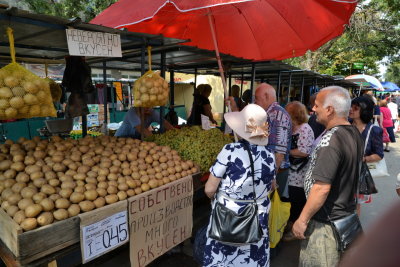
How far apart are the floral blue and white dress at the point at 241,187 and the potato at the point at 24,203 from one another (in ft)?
4.42

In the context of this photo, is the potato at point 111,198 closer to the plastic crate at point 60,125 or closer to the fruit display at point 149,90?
the fruit display at point 149,90

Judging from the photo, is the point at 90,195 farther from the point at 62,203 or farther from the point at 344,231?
the point at 344,231

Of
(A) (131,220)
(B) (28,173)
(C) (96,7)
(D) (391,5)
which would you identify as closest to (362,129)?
(A) (131,220)

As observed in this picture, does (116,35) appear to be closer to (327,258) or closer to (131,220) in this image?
(131,220)

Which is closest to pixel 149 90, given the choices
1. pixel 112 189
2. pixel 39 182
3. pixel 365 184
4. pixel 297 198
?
pixel 112 189

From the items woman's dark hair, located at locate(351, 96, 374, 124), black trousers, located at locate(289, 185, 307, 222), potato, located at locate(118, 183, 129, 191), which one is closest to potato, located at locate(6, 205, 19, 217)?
potato, located at locate(118, 183, 129, 191)

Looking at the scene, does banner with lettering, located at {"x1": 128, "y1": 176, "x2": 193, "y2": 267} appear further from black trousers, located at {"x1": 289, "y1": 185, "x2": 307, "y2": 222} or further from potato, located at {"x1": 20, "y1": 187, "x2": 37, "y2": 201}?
black trousers, located at {"x1": 289, "y1": 185, "x2": 307, "y2": 222}

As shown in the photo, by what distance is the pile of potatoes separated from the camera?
1.83m

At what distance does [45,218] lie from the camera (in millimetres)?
1727

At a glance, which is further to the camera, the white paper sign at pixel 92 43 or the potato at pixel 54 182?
the white paper sign at pixel 92 43

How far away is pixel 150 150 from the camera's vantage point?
2928mm

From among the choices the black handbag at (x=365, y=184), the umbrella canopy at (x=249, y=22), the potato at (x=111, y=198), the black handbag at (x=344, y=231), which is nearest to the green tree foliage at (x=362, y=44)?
the umbrella canopy at (x=249, y=22)

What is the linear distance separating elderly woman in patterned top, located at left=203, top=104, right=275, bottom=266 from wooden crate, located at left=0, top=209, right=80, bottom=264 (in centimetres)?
108

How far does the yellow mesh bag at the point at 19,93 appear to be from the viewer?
1886 mm
